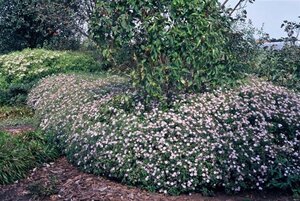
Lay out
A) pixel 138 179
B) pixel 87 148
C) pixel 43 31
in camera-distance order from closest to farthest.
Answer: pixel 138 179 < pixel 87 148 < pixel 43 31

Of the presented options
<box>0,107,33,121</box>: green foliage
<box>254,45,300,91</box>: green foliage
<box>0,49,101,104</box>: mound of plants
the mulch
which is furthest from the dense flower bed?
<box>0,49,101,104</box>: mound of plants

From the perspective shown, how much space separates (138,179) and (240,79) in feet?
8.01

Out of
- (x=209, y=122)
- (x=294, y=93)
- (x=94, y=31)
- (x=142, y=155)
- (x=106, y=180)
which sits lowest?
(x=106, y=180)

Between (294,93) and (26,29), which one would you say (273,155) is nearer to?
(294,93)

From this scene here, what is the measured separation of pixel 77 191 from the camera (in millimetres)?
5637

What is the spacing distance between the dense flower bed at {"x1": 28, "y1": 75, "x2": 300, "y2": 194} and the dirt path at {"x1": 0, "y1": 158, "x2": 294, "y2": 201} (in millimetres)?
106

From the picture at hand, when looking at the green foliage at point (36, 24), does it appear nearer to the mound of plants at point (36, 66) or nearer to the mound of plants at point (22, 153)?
the mound of plants at point (36, 66)

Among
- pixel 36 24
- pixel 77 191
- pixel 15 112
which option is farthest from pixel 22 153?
pixel 36 24

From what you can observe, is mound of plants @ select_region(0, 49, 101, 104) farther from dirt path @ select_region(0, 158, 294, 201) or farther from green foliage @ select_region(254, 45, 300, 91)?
dirt path @ select_region(0, 158, 294, 201)

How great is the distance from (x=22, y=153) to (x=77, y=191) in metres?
1.31

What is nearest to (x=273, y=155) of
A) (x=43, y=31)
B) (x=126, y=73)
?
(x=126, y=73)

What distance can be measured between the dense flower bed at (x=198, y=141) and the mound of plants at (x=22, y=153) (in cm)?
34

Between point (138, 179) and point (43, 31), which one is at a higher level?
point (43, 31)

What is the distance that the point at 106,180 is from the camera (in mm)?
5918
